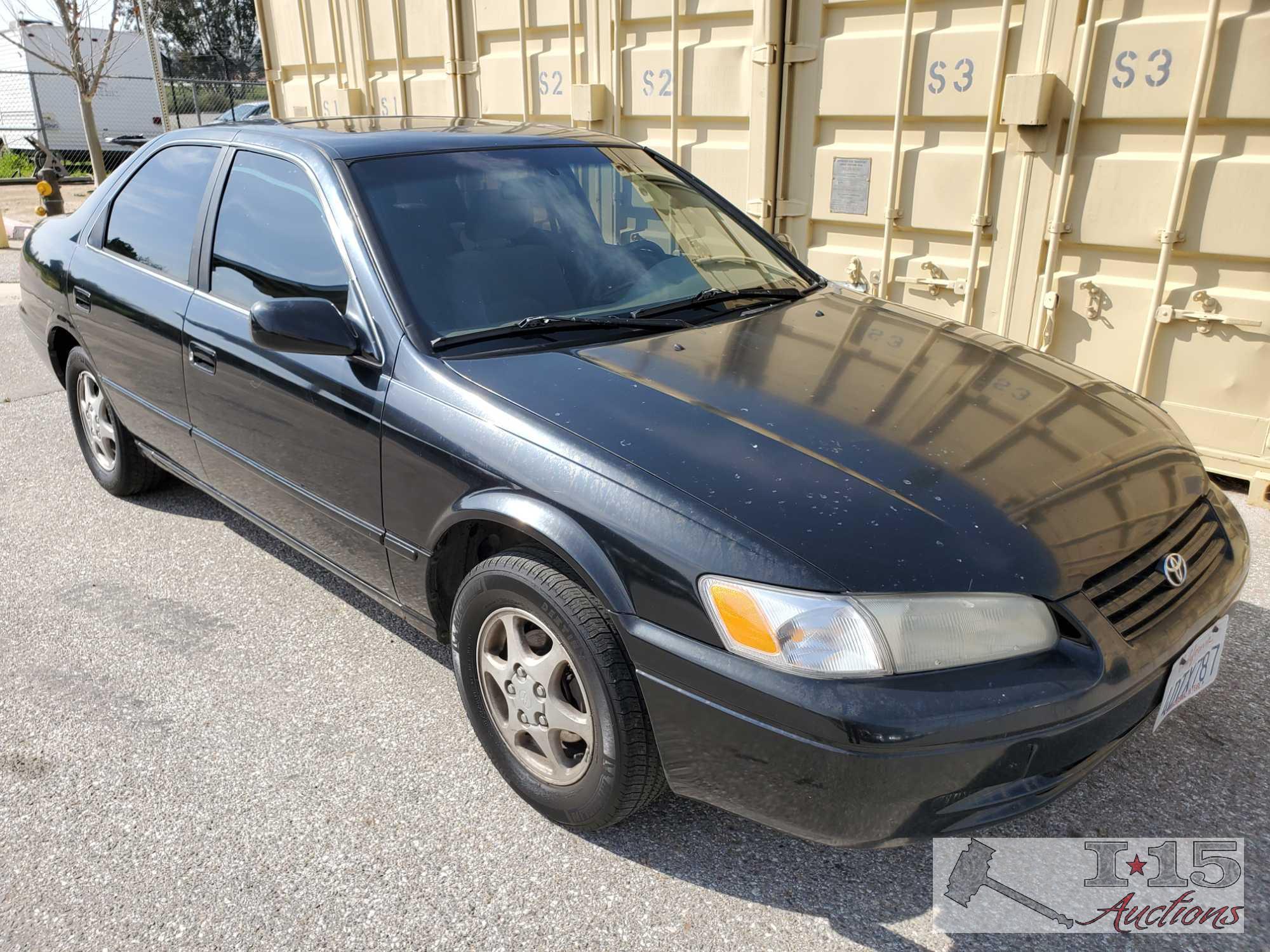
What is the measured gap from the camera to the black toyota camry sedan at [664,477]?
186 centimetres

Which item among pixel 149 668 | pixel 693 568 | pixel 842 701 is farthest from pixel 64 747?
pixel 842 701

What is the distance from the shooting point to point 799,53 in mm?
5137

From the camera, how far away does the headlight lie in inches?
71.8

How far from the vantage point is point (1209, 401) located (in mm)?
4418

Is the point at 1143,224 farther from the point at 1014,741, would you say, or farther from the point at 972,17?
the point at 1014,741

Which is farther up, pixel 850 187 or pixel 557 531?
pixel 850 187

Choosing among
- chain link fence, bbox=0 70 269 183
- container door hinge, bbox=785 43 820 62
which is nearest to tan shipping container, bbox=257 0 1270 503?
container door hinge, bbox=785 43 820 62

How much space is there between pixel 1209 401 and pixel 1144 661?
3.01m

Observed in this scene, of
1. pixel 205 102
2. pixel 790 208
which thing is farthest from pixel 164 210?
pixel 205 102

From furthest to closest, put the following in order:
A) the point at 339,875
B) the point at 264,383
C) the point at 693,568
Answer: the point at 264,383 < the point at 339,875 < the point at 693,568

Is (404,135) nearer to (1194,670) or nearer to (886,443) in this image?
(886,443)

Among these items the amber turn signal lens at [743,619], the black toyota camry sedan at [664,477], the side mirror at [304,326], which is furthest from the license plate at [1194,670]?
the side mirror at [304,326]

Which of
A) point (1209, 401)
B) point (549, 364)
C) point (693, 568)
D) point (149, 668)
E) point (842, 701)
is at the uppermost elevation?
point (549, 364)

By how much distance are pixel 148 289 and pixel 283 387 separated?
1.11m
